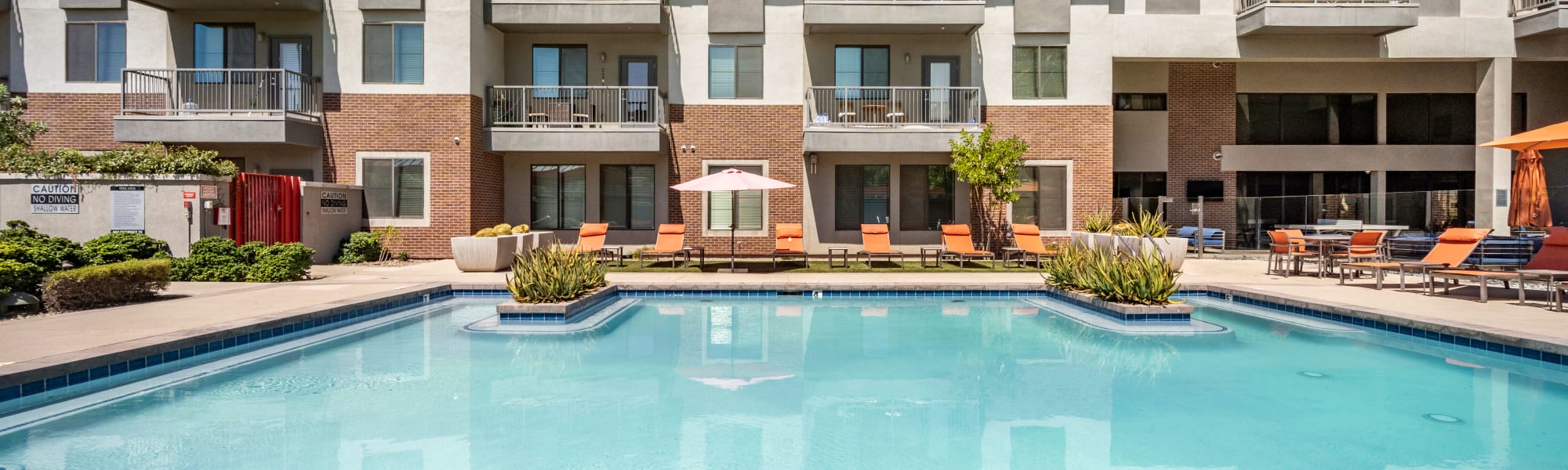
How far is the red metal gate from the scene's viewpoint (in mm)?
12984

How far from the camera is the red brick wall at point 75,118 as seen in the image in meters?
15.7

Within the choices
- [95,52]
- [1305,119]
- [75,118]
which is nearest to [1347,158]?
[1305,119]

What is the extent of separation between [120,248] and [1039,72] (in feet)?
49.8

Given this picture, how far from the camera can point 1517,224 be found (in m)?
13.3

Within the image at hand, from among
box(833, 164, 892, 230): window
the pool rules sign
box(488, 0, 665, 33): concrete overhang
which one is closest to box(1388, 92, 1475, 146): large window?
box(833, 164, 892, 230): window

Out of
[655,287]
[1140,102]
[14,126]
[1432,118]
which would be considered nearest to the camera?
[655,287]

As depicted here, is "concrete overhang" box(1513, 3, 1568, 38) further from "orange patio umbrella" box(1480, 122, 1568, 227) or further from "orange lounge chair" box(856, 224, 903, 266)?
"orange lounge chair" box(856, 224, 903, 266)

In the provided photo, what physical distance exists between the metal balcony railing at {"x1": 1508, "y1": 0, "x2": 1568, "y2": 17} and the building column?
1.00 m

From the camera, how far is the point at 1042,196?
16859 mm

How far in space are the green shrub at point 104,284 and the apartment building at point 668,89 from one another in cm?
632

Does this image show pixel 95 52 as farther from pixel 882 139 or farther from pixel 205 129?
pixel 882 139

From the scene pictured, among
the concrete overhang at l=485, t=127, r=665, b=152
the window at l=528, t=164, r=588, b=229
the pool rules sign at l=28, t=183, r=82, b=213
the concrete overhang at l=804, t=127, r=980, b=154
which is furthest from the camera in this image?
the window at l=528, t=164, r=588, b=229

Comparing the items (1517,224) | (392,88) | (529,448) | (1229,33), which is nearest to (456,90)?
(392,88)

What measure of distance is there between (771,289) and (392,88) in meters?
9.41
